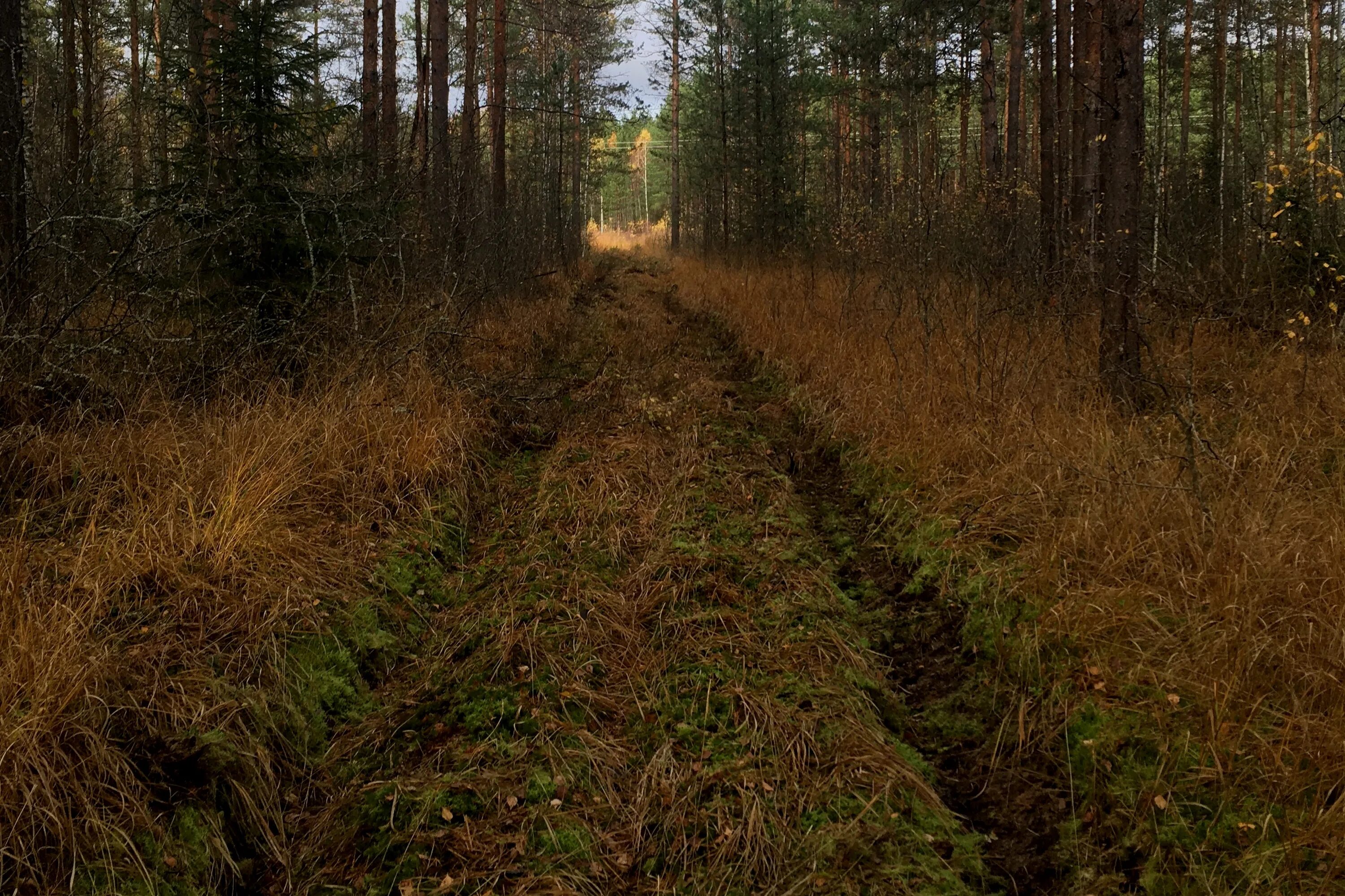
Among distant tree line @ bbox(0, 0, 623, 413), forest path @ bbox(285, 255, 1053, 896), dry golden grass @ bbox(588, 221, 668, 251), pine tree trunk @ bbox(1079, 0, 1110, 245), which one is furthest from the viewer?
dry golden grass @ bbox(588, 221, 668, 251)

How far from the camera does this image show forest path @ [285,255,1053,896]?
234cm

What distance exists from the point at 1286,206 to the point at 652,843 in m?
4.99

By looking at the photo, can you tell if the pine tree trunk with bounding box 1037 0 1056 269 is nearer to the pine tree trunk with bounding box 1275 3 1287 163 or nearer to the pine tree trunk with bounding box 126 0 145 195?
the pine tree trunk with bounding box 126 0 145 195

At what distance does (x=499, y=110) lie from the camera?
14.4 metres

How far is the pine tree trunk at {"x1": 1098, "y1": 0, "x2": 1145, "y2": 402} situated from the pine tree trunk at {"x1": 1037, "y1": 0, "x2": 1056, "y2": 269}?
389 centimetres

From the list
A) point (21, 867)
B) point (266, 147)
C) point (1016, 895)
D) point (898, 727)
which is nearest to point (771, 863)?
point (1016, 895)

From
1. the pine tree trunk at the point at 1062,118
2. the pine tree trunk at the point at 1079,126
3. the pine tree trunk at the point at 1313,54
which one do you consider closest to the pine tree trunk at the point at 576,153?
the pine tree trunk at the point at 1062,118

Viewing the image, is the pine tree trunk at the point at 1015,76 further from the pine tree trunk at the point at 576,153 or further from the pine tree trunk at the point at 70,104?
the pine tree trunk at the point at 70,104

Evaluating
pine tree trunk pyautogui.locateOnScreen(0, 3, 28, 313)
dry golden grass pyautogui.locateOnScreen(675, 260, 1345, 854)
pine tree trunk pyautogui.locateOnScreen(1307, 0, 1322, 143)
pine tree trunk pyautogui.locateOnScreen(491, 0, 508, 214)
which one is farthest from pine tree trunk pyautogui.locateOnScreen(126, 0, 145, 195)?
pine tree trunk pyautogui.locateOnScreen(1307, 0, 1322, 143)

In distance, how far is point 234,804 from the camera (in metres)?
2.46

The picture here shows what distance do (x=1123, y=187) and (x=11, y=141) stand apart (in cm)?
708

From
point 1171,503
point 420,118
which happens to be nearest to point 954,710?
point 1171,503

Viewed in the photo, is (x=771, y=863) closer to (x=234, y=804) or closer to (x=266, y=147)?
(x=234, y=804)

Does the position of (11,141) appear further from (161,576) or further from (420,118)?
(420,118)
